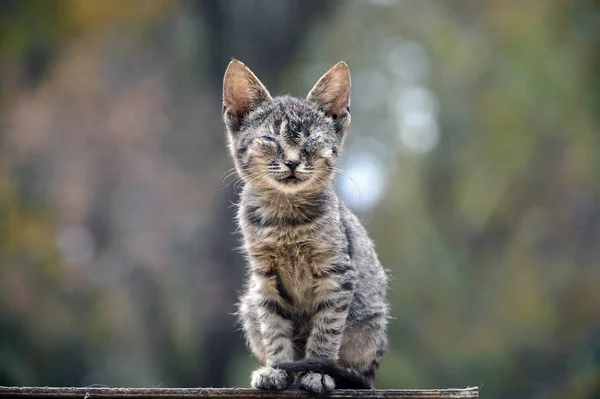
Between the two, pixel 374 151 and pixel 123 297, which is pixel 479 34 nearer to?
pixel 374 151

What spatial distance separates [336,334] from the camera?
16.4 ft

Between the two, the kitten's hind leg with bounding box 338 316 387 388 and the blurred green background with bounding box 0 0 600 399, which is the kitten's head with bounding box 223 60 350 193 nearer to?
the kitten's hind leg with bounding box 338 316 387 388

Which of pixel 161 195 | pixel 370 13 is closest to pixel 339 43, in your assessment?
pixel 370 13

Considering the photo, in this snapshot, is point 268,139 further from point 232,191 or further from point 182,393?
point 232,191

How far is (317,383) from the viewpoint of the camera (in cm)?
466

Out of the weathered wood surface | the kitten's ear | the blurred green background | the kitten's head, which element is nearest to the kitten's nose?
the kitten's head

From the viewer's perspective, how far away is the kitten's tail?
15.4 ft

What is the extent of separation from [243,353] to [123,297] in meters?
1.95

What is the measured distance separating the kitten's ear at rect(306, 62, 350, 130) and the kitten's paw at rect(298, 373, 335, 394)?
1661mm

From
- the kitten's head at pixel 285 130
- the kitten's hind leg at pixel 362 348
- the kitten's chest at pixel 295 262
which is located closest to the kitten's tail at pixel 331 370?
the kitten's hind leg at pixel 362 348

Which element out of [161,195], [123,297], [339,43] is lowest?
[123,297]

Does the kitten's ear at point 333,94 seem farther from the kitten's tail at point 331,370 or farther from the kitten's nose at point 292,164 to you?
the kitten's tail at point 331,370

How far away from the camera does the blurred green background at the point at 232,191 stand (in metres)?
11.8

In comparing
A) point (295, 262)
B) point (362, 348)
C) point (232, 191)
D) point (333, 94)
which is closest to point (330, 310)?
point (295, 262)
